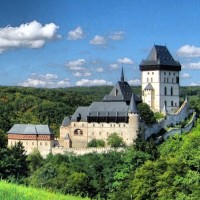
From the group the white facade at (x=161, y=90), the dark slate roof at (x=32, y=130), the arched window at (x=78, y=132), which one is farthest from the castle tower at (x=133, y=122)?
the white facade at (x=161, y=90)

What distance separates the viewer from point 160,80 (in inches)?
2437

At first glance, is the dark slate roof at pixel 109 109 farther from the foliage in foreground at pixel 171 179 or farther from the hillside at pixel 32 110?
the hillside at pixel 32 110

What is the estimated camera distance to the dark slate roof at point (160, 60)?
204 ft

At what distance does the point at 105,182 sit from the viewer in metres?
45.6

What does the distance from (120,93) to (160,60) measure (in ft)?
29.3

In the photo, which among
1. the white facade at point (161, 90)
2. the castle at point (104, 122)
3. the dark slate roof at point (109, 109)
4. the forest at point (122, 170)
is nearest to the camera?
the forest at point (122, 170)

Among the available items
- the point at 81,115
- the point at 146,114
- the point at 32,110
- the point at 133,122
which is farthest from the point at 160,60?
the point at 32,110

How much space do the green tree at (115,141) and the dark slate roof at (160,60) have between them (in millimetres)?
13393

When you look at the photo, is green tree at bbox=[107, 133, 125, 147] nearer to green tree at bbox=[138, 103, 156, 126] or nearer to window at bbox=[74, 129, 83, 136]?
window at bbox=[74, 129, 83, 136]

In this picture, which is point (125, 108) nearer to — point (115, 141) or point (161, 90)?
point (115, 141)

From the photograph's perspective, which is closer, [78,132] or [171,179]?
[171,179]

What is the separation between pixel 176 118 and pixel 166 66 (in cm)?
699

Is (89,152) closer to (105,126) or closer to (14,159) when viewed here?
(105,126)

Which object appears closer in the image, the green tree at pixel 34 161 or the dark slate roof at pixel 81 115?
the green tree at pixel 34 161
